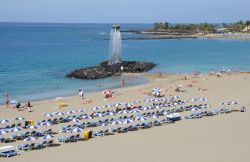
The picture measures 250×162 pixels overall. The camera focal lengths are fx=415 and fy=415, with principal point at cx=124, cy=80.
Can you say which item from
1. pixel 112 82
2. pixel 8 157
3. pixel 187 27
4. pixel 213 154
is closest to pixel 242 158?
pixel 213 154

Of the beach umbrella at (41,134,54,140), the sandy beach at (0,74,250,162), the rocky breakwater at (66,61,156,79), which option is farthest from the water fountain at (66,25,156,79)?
the beach umbrella at (41,134,54,140)

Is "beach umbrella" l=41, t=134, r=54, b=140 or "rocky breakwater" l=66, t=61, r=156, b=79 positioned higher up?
"beach umbrella" l=41, t=134, r=54, b=140

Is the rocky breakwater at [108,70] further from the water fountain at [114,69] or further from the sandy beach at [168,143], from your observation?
the sandy beach at [168,143]

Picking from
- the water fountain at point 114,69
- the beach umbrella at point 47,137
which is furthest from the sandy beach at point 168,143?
the water fountain at point 114,69

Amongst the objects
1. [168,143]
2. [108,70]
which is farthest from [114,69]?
[168,143]

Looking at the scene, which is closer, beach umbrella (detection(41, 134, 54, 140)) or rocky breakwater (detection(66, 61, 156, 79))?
beach umbrella (detection(41, 134, 54, 140))

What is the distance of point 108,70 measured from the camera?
54406 mm

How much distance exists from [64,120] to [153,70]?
31439 mm

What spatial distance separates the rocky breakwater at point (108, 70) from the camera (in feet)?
166

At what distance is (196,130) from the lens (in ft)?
80.4

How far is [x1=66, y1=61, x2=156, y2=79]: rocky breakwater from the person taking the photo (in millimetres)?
50628

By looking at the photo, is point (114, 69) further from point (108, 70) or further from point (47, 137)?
point (47, 137)

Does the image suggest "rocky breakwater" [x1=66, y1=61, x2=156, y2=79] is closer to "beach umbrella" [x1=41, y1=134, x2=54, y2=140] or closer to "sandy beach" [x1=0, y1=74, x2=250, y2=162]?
"sandy beach" [x1=0, y1=74, x2=250, y2=162]

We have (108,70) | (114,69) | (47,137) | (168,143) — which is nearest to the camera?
(168,143)
